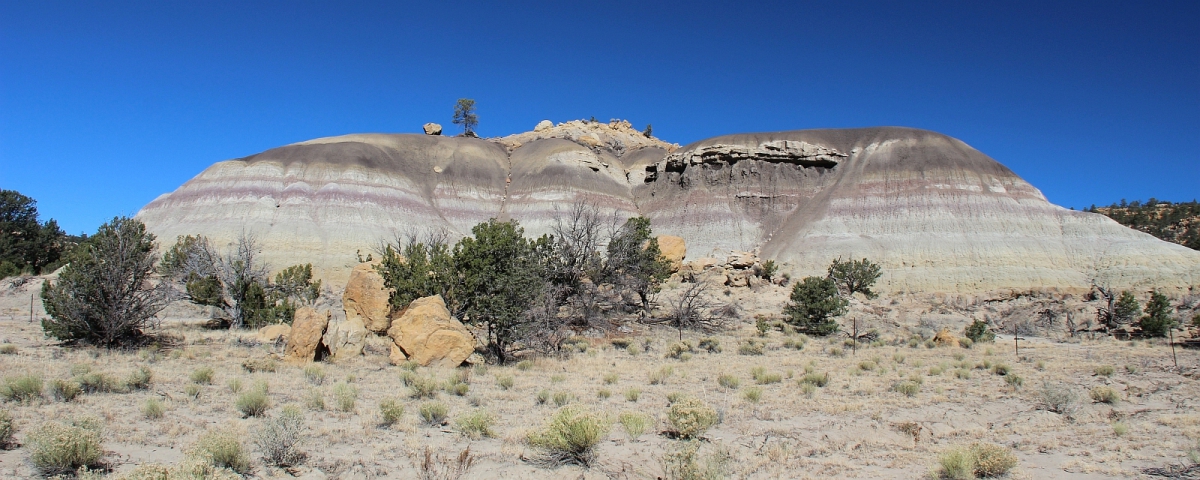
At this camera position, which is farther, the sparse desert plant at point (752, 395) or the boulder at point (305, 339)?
the boulder at point (305, 339)

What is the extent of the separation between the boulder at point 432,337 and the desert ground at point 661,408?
0.50 m

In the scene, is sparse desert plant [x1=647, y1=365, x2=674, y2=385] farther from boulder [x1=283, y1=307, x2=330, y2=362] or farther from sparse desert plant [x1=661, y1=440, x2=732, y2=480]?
boulder [x1=283, y1=307, x2=330, y2=362]

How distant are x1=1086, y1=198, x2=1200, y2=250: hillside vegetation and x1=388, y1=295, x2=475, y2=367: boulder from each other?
74363 mm

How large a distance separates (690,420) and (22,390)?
36.1 ft

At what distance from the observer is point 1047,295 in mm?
43906

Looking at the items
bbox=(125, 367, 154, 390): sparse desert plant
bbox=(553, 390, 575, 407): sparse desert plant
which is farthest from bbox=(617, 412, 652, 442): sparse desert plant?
bbox=(125, 367, 154, 390): sparse desert plant

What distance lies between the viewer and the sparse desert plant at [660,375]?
14.9 meters

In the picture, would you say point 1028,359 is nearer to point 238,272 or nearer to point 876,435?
point 876,435

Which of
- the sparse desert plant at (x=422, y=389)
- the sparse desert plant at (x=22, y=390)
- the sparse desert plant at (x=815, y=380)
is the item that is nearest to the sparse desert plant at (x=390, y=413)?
the sparse desert plant at (x=422, y=389)

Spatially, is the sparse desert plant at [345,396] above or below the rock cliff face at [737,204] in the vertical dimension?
below

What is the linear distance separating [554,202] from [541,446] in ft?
202

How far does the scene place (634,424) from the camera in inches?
373

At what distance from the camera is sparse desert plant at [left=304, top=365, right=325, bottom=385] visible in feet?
43.6

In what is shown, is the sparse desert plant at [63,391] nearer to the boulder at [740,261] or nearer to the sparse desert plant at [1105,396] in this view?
the sparse desert plant at [1105,396]
